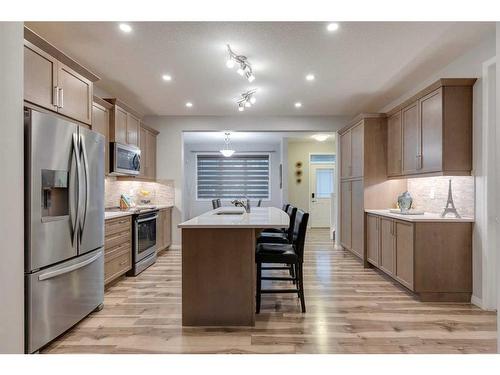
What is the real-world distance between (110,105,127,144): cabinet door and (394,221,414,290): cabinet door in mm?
3681

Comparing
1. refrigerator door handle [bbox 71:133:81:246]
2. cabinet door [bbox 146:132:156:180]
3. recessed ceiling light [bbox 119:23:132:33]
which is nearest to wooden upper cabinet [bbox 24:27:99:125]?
refrigerator door handle [bbox 71:133:81:246]

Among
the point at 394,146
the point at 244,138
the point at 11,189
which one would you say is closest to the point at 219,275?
the point at 11,189

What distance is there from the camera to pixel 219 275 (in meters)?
2.65

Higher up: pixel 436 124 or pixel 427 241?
pixel 436 124

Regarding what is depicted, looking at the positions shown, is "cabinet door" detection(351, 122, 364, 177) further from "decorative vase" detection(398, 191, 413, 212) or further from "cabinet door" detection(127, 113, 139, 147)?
"cabinet door" detection(127, 113, 139, 147)

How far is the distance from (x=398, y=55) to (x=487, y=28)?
2.51ft

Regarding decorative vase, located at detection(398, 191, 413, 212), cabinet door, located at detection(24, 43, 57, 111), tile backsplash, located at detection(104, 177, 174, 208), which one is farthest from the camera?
tile backsplash, located at detection(104, 177, 174, 208)

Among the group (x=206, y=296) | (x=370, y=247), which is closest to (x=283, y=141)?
(x=370, y=247)

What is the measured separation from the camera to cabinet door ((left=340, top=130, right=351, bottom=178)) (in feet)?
18.0

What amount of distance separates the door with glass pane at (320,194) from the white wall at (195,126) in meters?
3.21

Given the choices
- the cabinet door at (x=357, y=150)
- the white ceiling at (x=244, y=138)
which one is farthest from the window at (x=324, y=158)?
the cabinet door at (x=357, y=150)

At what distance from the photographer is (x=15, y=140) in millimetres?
1804

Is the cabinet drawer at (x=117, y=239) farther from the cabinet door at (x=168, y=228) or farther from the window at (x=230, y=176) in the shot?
the window at (x=230, y=176)
